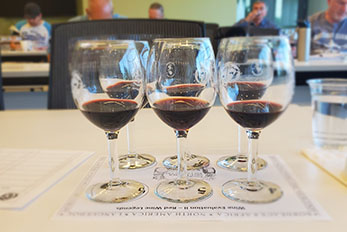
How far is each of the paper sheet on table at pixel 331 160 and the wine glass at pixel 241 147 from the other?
0.09 metres

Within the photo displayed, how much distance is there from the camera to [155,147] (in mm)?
716

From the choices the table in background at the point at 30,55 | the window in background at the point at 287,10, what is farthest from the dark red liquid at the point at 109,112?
the window in background at the point at 287,10

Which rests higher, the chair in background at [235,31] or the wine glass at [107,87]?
the chair in background at [235,31]

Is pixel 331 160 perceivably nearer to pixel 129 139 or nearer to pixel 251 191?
pixel 251 191

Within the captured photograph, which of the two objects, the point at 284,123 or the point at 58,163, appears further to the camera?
the point at 284,123

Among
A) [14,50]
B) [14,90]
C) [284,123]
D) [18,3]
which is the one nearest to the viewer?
[284,123]

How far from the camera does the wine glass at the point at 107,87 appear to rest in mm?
472

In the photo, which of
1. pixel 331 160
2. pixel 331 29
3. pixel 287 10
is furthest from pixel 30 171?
pixel 287 10

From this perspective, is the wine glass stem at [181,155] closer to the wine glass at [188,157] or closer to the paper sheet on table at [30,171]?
the wine glass at [188,157]

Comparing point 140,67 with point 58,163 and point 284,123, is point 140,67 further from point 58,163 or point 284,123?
point 284,123

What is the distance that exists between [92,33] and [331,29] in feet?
7.68

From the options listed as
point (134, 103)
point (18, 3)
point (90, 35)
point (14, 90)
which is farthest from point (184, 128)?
point (18, 3)

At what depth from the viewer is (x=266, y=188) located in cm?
50

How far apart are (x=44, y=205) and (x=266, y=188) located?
0.32 m
